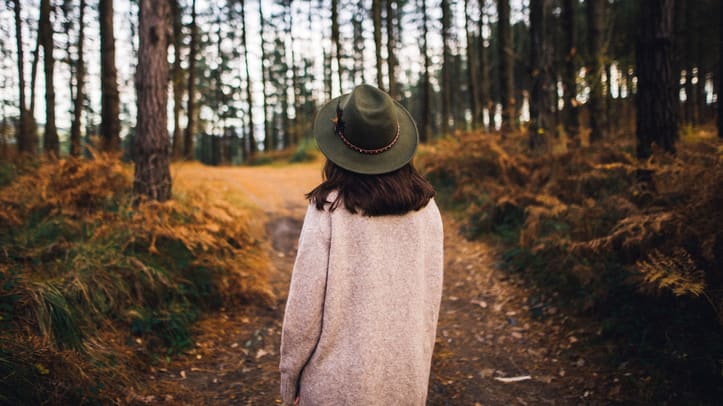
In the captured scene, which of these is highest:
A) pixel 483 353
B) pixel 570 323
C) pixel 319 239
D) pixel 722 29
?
pixel 722 29

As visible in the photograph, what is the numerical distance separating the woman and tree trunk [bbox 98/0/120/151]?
8.44m

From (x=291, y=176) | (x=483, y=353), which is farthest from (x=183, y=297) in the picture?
(x=291, y=176)

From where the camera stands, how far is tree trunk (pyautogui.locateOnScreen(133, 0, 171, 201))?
19.9ft

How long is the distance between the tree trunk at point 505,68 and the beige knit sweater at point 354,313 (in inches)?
348

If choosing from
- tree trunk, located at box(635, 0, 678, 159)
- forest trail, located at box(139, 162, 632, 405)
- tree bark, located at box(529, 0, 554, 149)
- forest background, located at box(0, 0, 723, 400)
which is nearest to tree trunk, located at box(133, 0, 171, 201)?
forest background, located at box(0, 0, 723, 400)

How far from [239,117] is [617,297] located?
41222 mm

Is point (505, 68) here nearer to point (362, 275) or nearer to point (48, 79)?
point (362, 275)

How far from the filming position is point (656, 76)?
5.25m

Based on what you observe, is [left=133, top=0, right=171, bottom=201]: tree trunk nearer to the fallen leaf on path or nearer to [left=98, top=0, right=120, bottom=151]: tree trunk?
[left=98, top=0, right=120, bottom=151]: tree trunk

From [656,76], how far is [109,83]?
9804mm

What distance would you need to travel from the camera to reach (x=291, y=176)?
546 inches

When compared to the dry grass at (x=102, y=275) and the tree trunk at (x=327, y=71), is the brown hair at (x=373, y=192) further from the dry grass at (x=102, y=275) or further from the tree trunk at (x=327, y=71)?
the tree trunk at (x=327, y=71)

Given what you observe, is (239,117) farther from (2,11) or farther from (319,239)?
(319,239)

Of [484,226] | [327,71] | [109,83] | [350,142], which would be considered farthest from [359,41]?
[350,142]
